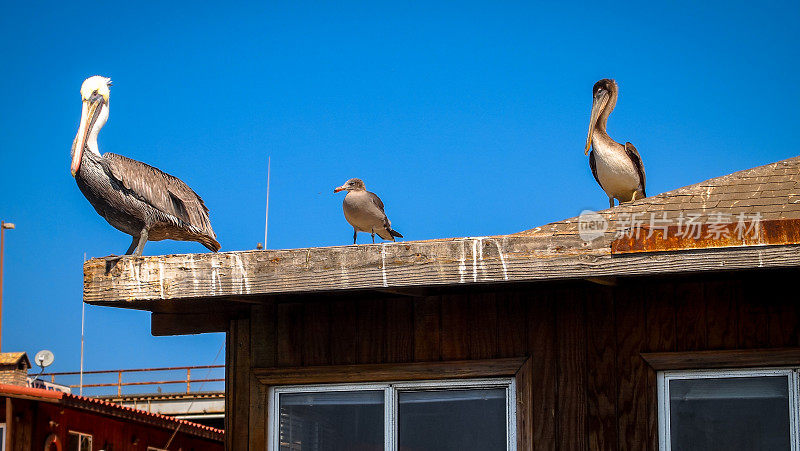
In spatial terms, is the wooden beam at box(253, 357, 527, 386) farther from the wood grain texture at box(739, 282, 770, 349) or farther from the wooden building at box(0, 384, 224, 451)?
the wooden building at box(0, 384, 224, 451)

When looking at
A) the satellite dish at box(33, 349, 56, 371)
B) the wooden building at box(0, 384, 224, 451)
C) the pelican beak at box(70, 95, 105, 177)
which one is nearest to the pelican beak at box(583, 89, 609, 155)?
the pelican beak at box(70, 95, 105, 177)

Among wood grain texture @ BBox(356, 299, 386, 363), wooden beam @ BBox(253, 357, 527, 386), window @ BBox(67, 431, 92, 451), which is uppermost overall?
wood grain texture @ BBox(356, 299, 386, 363)

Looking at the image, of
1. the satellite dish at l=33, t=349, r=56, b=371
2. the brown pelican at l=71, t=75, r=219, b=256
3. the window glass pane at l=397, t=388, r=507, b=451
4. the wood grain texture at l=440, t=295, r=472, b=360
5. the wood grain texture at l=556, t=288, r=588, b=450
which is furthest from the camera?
the satellite dish at l=33, t=349, r=56, b=371

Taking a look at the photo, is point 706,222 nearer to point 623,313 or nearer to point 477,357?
point 623,313

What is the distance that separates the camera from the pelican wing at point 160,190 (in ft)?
27.0

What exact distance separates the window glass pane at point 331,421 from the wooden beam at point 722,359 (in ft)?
4.67

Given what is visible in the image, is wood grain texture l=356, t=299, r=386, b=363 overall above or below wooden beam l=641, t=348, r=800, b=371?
above

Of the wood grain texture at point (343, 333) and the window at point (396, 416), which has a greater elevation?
the wood grain texture at point (343, 333)

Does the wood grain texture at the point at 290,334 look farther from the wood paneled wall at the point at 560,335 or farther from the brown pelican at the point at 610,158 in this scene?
the brown pelican at the point at 610,158

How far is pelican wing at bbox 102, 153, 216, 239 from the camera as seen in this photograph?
8242 mm

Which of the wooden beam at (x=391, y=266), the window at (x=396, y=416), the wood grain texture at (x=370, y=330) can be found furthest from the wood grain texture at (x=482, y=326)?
the wooden beam at (x=391, y=266)

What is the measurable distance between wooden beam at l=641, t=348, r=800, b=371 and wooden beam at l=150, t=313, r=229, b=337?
8.27ft

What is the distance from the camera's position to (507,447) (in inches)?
215

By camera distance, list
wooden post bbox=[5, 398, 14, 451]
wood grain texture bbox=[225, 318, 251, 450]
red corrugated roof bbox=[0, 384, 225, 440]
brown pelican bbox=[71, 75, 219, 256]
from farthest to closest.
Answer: wooden post bbox=[5, 398, 14, 451], red corrugated roof bbox=[0, 384, 225, 440], brown pelican bbox=[71, 75, 219, 256], wood grain texture bbox=[225, 318, 251, 450]
